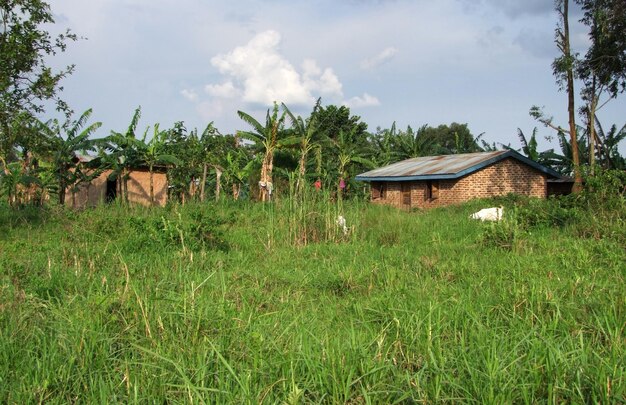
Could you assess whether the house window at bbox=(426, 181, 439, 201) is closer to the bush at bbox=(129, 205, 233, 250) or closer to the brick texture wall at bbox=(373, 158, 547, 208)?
the brick texture wall at bbox=(373, 158, 547, 208)

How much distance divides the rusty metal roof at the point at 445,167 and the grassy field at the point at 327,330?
14841 mm

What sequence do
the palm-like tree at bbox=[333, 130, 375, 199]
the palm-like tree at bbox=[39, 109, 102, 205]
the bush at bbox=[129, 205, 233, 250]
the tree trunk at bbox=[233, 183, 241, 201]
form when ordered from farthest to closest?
the palm-like tree at bbox=[333, 130, 375, 199] < the tree trunk at bbox=[233, 183, 241, 201] < the palm-like tree at bbox=[39, 109, 102, 205] < the bush at bbox=[129, 205, 233, 250]

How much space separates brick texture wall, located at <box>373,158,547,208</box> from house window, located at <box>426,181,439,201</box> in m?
0.05

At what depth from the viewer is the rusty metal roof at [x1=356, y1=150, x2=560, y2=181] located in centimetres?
2245

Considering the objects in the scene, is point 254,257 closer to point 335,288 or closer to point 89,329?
point 335,288

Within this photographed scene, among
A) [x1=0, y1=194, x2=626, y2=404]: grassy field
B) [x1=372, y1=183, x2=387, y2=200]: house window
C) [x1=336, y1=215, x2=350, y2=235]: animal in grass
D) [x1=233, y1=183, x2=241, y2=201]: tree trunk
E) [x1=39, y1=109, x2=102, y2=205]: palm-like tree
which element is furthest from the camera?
[x1=372, y1=183, x2=387, y2=200]: house window

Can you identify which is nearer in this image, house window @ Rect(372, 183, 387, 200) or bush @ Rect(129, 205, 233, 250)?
bush @ Rect(129, 205, 233, 250)

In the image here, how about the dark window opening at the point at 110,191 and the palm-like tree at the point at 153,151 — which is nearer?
the palm-like tree at the point at 153,151

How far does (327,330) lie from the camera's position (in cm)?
397

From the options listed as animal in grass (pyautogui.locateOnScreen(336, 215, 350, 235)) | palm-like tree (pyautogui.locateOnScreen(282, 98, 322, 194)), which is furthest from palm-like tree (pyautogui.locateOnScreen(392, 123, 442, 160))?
animal in grass (pyautogui.locateOnScreen(336, 215, 350, 235))

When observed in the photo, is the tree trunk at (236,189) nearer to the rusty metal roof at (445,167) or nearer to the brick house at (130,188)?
the brick house at (130,188)

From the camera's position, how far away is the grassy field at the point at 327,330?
109 inches

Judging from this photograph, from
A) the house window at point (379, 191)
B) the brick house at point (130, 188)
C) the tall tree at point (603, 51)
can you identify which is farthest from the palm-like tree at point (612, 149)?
the brick house at point (130, 188)

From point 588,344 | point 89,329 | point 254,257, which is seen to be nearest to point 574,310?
point 588,344
